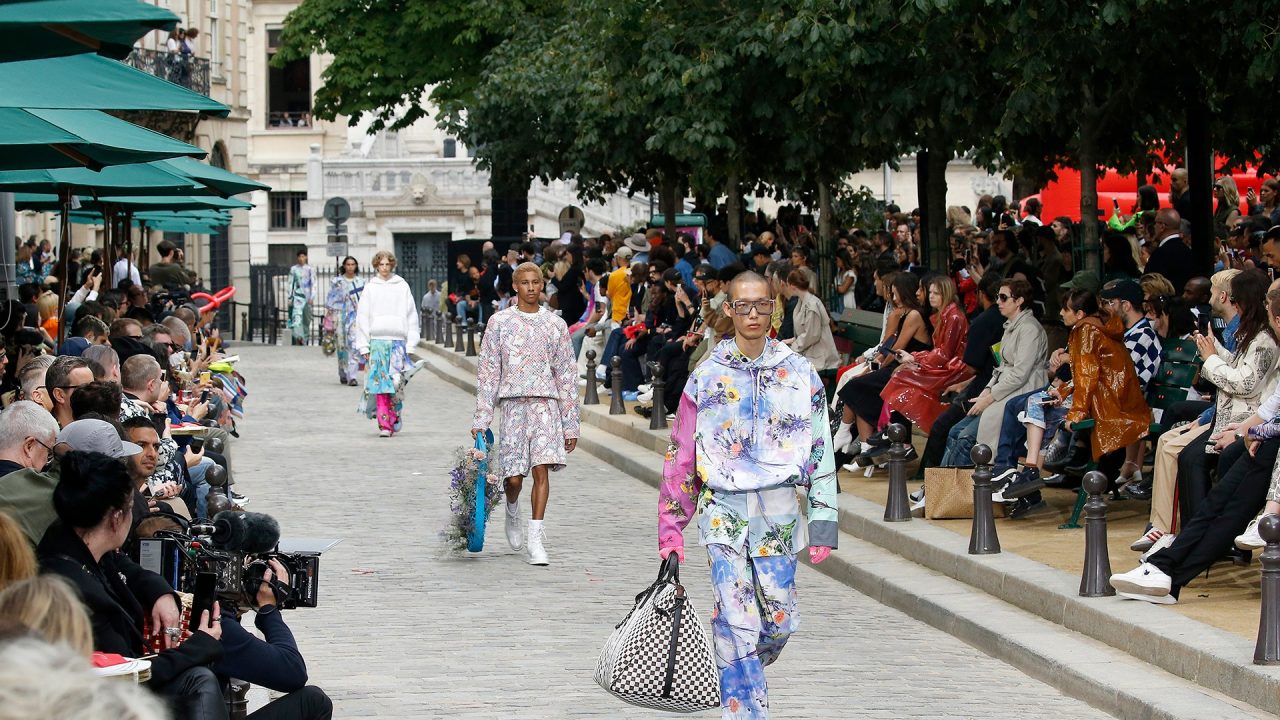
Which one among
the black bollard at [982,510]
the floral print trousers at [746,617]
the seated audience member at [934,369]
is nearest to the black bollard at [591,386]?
the seated audience member at [934,369]

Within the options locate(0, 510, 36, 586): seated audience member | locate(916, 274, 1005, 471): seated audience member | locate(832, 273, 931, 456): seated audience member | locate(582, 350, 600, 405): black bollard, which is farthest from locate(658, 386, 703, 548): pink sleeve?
locate(582, 350, 600, 405): black bollard

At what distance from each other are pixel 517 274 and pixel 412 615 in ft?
7.89

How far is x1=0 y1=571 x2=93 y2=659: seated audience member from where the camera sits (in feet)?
11.4

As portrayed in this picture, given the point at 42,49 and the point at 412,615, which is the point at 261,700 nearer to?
the point at 412,615

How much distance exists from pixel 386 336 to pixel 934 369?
7.92m

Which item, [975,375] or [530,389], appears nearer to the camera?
[530,389]

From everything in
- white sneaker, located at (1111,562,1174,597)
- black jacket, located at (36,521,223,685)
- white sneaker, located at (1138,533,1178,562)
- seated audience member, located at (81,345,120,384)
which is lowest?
white sneaker, located at (1111,562,1174,597)

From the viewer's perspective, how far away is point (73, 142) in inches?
387

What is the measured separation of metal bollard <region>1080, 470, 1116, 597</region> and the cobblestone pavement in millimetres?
673

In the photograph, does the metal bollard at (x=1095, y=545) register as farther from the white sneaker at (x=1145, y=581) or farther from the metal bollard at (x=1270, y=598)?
the metal bollard at (x=1270, y=598)

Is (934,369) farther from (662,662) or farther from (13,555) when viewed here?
(13,555)

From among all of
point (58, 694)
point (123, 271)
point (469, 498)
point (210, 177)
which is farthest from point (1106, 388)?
point (123, 271)

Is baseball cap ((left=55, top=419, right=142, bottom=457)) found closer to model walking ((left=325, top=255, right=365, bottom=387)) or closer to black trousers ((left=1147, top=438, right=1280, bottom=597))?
black trousers ((left=1147, top=438, right=1280, bottom=597))

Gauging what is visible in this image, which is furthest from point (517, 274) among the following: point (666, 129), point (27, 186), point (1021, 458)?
point (666, 129)
